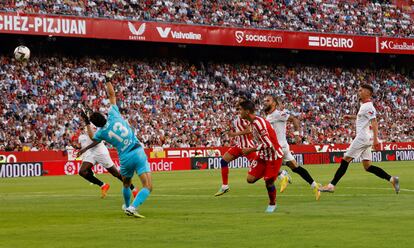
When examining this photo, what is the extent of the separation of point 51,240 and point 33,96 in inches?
1534

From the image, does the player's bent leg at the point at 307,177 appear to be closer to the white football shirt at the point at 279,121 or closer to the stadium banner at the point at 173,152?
the white football shirt at the point at 279,121

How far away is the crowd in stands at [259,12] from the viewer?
5603cm

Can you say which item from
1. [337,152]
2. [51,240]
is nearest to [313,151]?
[337,152]

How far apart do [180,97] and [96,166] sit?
12673mm

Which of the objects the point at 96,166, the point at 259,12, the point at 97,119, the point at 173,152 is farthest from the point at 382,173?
the point at 259,12

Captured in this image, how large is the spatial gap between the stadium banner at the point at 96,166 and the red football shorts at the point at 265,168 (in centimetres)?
2730

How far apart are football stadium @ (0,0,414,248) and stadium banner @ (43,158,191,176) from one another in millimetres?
105

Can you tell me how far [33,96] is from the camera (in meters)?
51.4

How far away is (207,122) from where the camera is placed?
56781 mm

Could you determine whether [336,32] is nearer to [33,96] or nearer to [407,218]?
[33,96]

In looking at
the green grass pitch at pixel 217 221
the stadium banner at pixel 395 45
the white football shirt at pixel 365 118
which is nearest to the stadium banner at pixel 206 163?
the stadium banner at pixel 395 45

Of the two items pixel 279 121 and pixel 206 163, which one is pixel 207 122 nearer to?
pixel 206 163

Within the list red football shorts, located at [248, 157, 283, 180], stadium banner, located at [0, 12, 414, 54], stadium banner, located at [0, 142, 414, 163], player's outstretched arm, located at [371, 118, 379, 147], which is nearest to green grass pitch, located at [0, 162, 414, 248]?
red football shorts, located at [248, 157, 283, 180]

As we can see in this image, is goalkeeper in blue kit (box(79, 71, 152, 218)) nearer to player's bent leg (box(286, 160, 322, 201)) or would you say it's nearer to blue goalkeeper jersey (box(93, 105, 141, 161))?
blue goalkeeper jersey (box(93, 105, 141, 161))
